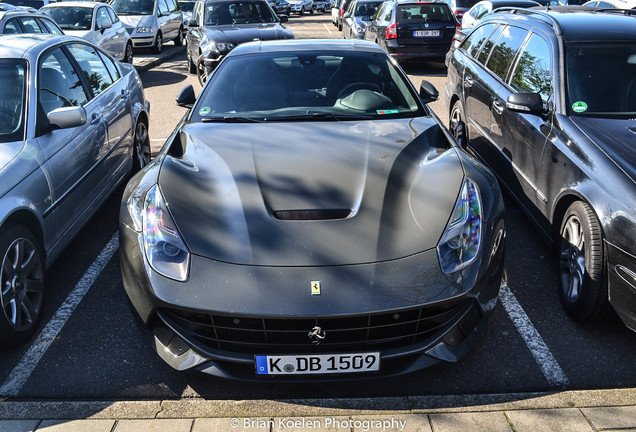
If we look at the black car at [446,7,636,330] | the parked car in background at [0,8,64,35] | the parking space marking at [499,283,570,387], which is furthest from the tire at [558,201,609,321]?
the parked car in background at [0,8,64,35]

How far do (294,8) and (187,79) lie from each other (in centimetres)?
2674

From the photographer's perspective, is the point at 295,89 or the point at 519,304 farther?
the point at 295,89

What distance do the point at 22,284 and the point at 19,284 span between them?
4 cm

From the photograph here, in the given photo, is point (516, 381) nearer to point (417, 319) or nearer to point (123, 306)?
point (417, 319)

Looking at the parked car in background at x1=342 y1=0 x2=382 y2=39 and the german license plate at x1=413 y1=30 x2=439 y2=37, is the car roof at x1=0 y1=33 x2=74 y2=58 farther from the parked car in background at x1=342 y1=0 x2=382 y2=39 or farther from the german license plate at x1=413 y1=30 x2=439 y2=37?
the parked car in background at x1=342 y1=0 x2=382 y2=39

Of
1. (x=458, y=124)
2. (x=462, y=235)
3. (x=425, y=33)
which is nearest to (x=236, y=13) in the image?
(x=425, y=33)

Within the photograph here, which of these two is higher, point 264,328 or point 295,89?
point 295,89

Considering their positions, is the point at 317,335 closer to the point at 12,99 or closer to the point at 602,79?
the point at 12,99

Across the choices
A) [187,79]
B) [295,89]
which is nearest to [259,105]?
[295,89]

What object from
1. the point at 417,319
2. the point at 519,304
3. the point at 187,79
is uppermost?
the point at 417,319

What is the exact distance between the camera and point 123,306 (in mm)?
3938

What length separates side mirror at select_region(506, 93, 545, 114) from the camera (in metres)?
4.32

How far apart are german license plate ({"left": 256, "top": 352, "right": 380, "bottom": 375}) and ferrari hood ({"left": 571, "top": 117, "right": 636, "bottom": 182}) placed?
71.0 inches

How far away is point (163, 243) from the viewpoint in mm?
3053
